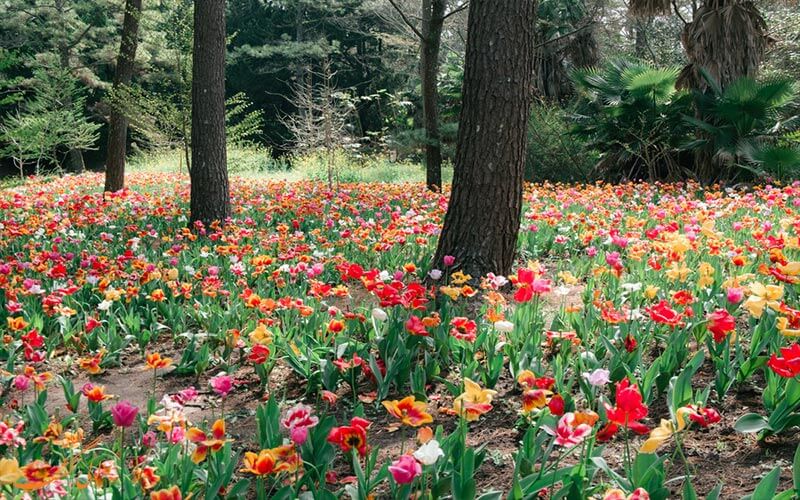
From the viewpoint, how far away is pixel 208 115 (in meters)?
7.28

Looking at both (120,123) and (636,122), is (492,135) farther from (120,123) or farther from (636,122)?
(120,123)

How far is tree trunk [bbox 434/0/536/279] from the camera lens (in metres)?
4.14

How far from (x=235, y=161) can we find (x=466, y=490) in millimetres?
20338

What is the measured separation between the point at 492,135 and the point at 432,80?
287 inches

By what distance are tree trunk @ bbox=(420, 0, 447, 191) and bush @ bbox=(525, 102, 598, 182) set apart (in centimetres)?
320

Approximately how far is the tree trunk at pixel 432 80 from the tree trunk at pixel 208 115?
4.02 m

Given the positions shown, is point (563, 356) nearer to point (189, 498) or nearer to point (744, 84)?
point (189, 498)

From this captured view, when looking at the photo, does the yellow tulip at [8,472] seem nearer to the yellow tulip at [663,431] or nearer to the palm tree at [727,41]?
the yellow tulip at [663,431]

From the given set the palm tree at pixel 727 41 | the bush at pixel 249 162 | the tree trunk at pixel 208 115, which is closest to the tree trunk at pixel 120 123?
the tree trunk at pixel 208 115

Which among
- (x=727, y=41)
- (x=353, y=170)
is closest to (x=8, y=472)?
(x=727, y=41)

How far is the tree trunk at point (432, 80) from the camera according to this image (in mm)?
10664

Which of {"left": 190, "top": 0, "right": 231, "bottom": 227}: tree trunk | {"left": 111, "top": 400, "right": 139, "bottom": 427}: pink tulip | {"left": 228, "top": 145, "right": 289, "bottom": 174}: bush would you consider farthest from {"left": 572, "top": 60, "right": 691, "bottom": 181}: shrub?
{"left": 228, "top": 145, "right": 289, "bottom": 174}: bush

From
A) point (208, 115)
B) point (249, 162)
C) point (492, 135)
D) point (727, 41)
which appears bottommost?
point (249, 162)

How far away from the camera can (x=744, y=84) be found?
9.92 m
